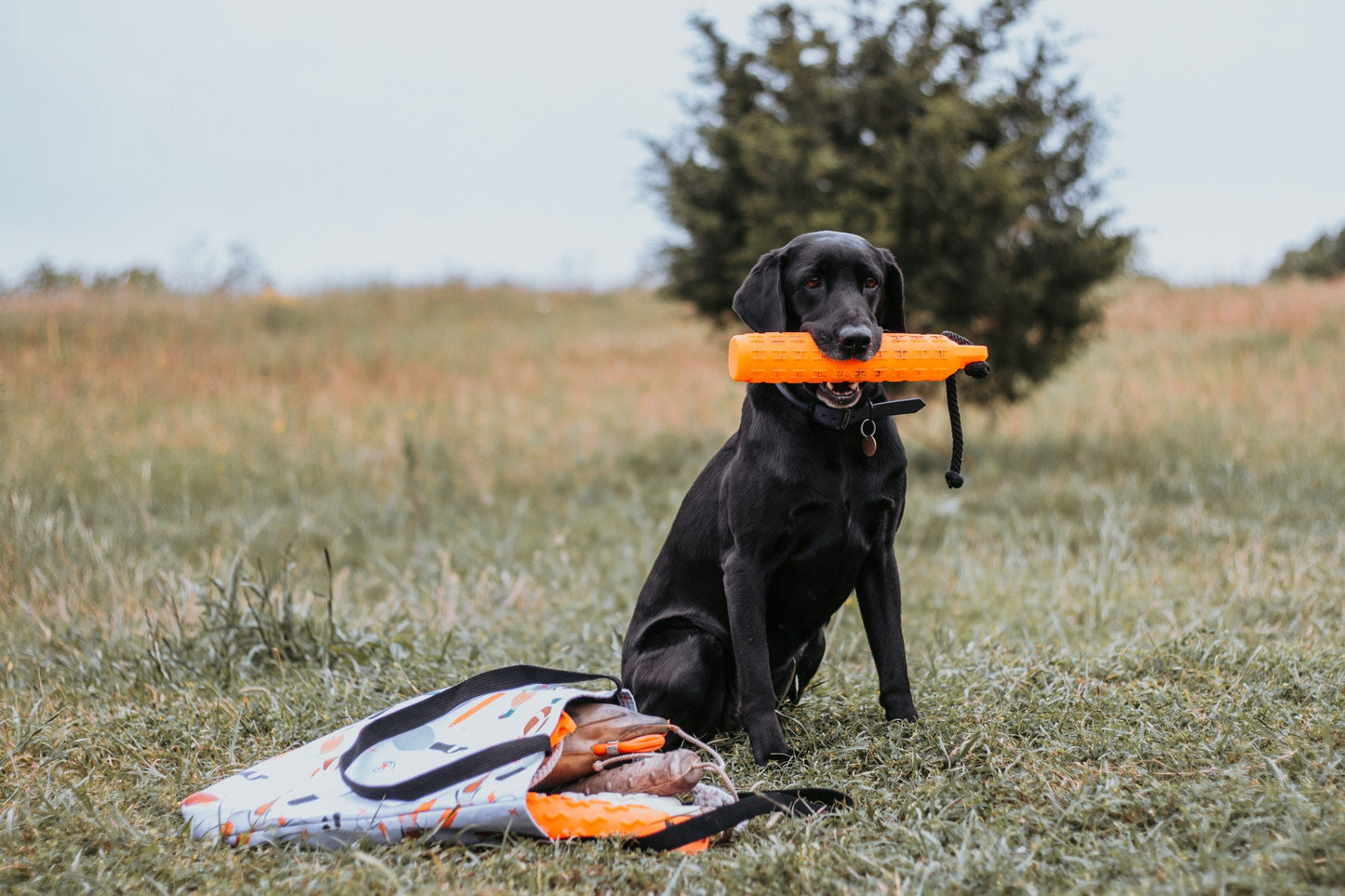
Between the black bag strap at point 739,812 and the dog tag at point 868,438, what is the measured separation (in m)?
0.84

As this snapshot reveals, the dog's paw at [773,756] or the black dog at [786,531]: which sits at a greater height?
the black dog at [786,531]

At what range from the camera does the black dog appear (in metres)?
2.56

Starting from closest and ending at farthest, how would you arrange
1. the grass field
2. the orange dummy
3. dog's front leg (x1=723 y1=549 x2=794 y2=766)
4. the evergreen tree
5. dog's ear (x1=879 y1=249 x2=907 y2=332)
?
the grass field < the orange dummy < dog's front leg (x1=723 y1=549 x2=794 y2=766) < dog's ear (x1=879 y1=249 x2=907 y2=332) < the evergreen tree

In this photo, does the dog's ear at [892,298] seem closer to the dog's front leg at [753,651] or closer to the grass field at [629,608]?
the dog's front leg at [753,651]

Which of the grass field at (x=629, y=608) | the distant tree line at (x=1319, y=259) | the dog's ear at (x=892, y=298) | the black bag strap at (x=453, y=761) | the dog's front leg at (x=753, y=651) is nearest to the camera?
the grass field at (x=629, y=608)

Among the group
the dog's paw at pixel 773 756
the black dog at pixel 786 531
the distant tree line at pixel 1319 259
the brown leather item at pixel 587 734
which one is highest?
the distant tree line at pixel 1319 259

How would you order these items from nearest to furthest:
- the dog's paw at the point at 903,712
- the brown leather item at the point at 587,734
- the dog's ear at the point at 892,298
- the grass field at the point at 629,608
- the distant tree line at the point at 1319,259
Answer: the grass field at the point at 629,608 → the brown leather item at the point at 587,734 → the dog's paw at the point at 903,712 → the dog's ear at the point at 892,298 → the distant tree line at the point at 1319,259

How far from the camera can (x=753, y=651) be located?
2.59 metres

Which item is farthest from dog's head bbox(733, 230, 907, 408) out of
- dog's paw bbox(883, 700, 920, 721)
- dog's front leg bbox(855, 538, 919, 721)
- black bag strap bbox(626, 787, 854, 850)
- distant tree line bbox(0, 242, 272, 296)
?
distant tree line bbox(0, 242, 272, 296)

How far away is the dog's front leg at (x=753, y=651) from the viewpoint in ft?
8.50

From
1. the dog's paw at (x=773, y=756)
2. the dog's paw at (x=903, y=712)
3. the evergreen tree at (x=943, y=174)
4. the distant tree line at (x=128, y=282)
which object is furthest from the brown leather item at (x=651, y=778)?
the distant tree line at (x=128, y=282)

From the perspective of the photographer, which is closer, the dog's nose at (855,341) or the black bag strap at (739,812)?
the black bag strap at (739,812)

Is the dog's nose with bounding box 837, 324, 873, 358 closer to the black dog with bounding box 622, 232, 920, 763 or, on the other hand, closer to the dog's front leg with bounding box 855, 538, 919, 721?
the black dog with bounding box 622, 232, 920, 763

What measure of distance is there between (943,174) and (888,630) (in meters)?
4.80
